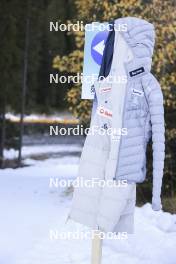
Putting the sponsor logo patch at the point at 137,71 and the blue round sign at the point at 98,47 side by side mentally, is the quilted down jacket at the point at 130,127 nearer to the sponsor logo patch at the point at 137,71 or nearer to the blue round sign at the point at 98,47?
the sponsor logo patch at the point at 137,71

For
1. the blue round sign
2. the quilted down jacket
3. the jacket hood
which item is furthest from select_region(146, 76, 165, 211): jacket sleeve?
the blue round sign

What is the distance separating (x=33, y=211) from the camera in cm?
793

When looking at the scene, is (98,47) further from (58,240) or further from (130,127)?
(58,240)

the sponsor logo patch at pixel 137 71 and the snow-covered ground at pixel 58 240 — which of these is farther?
the snow-covered ground at pixel 58 240

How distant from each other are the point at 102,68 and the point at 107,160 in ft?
2.32

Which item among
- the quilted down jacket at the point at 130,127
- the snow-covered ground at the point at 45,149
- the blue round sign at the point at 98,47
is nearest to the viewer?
the quilted down jacket at the point at 130,127

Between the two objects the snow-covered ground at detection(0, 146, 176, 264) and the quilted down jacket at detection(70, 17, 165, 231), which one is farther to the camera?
the snow-covered ground at detection(0, 146, 176, 264)

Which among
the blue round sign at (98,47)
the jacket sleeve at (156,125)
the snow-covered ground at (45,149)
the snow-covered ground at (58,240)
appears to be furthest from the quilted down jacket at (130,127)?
the snow-covered ground at (45,149)

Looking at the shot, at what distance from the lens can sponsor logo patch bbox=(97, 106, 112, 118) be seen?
4090mm

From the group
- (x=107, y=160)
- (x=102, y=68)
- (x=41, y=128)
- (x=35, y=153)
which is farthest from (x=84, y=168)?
(x=41, y=128)

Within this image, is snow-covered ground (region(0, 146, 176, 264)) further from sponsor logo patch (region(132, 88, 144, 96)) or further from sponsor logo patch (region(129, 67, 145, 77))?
sponsor logo patch (region(129, 67, 145, 77))

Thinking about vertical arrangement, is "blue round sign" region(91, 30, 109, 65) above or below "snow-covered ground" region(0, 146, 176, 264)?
above

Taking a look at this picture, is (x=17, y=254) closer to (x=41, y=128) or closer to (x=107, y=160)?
(x=107, y=160)

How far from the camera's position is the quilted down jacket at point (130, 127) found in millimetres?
4051
